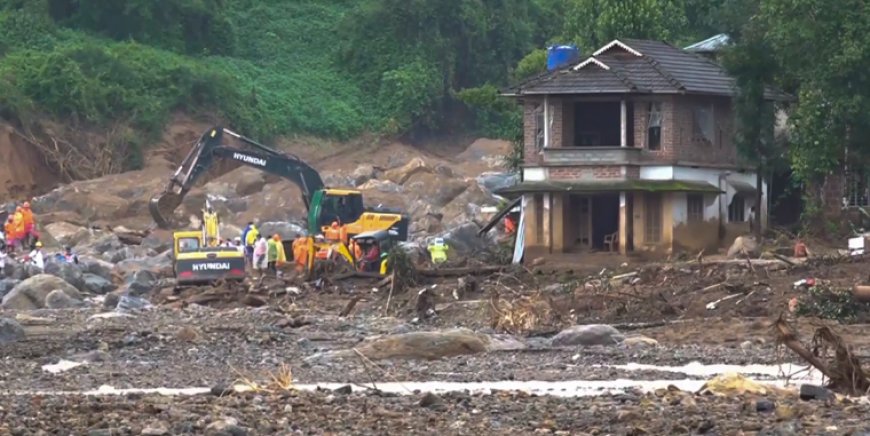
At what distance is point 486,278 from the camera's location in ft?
133

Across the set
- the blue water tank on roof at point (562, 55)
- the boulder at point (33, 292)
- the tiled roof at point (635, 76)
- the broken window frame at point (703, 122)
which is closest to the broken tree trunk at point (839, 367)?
the boulder at point (33, 292)

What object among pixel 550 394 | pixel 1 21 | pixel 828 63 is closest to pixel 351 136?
pixel 1 21

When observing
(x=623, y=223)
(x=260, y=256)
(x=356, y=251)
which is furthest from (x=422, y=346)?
(x=260, y=256)

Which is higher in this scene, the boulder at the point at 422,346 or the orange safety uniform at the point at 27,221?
the orange safety uniform at the point at 27,221

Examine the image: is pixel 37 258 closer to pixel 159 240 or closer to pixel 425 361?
pixel 159 240

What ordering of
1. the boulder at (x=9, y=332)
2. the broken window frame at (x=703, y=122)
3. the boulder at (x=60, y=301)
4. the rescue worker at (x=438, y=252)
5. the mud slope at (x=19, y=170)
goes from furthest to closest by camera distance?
the mud slope at (x=19, y=170)
the broken window frame at (x=703, y=122)
the rescue worker at (x=438, y=252)
the boulder at (x=60, y=301)
the boulder at (x=9, y=332)

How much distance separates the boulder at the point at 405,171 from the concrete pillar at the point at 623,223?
19.3 meters

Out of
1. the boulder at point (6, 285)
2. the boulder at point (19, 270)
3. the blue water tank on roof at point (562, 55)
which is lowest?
the boulder at point (6, 285)

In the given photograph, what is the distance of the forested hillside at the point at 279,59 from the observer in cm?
7050

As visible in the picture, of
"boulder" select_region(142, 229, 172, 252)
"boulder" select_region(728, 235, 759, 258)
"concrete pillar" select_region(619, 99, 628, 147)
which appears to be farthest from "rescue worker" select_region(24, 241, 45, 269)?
"boulder" select_region(728, 235, 759, 258)

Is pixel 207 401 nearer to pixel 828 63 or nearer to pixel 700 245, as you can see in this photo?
pixel 828 63

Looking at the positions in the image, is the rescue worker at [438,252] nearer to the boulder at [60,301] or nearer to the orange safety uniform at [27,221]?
the boulder at [60,301]

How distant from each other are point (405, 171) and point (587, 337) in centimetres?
3852

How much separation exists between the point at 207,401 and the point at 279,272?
27.8 metres
